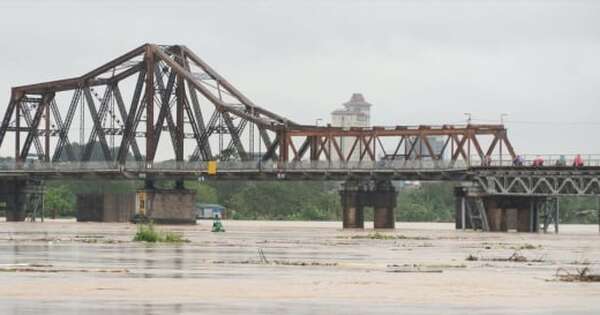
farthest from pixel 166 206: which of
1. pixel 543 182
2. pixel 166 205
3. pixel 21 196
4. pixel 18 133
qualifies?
pixel 543 182

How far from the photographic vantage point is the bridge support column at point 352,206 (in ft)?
479

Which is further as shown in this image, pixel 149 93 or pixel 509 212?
pixel 149 93

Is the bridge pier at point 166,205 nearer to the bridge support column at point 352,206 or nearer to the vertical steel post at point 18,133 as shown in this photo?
the bridge support column at point 352,206

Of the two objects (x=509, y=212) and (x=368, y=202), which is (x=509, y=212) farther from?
(x=368, y=202)

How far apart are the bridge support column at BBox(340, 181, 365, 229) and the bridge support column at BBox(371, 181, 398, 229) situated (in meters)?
1.29

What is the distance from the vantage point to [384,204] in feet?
481

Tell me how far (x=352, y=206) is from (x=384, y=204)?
3.18 m

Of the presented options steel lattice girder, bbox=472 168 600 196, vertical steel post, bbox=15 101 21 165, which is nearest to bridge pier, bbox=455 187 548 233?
steel lattice girder, bbox=472 168 600 196

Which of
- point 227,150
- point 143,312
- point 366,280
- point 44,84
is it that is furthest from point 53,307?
point 44,84

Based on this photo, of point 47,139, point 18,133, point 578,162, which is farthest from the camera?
point 18,133

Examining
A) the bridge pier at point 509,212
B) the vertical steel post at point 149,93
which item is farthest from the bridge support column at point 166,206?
the bridge pier at point 509,212

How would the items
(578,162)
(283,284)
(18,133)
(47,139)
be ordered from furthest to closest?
(18,133), (47,139), (578,162), (283,284)

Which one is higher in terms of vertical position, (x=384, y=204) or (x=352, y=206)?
(x=384, y=204)

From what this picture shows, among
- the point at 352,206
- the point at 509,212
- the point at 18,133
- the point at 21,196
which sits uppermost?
the point at 18,133
